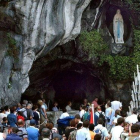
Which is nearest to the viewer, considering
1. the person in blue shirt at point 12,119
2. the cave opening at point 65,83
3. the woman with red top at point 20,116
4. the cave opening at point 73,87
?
the person in blue shirt at point 12,119

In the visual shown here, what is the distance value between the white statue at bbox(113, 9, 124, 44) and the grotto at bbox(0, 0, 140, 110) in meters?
0.16

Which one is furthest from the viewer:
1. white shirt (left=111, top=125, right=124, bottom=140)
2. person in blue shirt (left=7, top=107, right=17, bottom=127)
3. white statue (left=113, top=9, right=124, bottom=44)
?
white statue (left=113, top=9, right=124, bottom=44)

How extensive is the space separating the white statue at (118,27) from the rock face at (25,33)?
4.36 metres

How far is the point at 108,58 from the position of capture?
2206 centimetres

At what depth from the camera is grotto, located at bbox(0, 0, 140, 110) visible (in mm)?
18109

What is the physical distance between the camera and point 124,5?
22.7 metres

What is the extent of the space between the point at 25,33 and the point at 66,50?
404cm

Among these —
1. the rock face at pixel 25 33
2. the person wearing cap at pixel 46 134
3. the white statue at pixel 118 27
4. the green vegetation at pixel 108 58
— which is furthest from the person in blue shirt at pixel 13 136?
the white statue at pixel 118 27

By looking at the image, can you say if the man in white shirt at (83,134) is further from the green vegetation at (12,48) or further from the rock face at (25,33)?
the green vegetation at (12,48)

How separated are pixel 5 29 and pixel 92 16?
4.96m

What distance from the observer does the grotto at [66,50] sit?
713 inches

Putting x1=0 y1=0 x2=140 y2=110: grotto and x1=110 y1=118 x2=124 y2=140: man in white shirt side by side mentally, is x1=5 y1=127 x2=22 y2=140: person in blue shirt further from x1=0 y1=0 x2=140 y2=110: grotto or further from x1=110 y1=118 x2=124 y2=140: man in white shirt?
x1=0 y1=0 x2=140 y2=110: grotto

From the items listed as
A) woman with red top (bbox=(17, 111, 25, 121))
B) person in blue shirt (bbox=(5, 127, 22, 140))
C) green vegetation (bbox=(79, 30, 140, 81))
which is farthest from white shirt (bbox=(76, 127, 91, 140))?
green vegetation (bbox=(79, 30, 140, 81))

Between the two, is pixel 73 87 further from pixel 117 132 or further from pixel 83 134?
pixel 83 134
